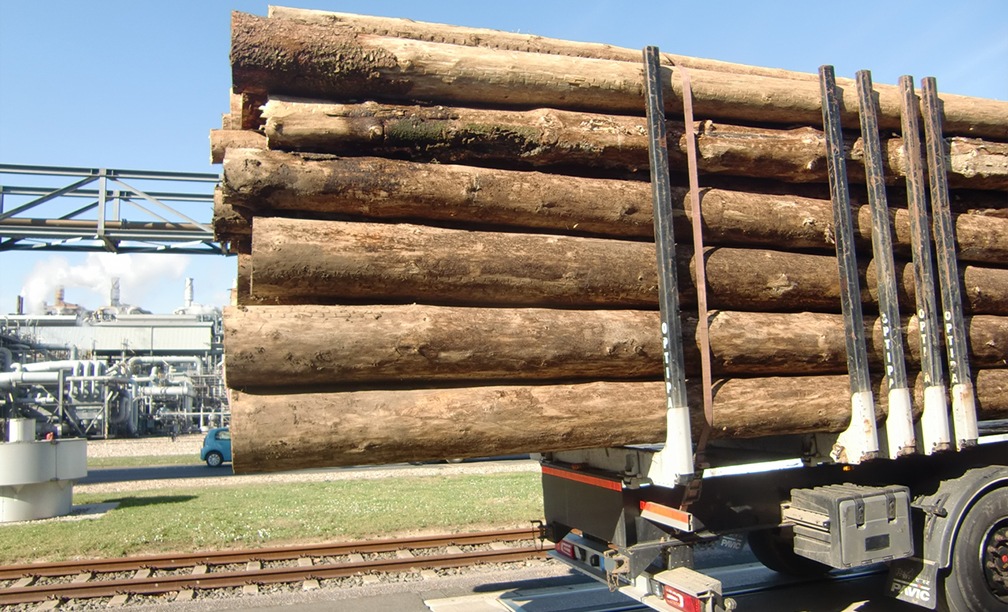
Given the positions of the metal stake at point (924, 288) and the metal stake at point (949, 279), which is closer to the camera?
the metal stake at point (924, 288)

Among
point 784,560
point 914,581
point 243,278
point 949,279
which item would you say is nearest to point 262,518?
point 243,278

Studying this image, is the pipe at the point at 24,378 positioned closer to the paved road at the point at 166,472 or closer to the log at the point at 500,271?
the paved road at the point at 166,472

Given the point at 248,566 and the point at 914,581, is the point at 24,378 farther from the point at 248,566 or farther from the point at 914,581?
the point at 914,581

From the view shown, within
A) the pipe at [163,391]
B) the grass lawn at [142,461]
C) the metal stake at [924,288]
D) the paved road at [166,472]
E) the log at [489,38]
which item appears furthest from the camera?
the pipe at [163,391]

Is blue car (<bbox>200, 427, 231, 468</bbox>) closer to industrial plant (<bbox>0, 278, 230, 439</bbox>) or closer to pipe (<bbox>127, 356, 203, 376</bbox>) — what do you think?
industrial plant (<bbox>0, 278, 230, 439</bbox>)

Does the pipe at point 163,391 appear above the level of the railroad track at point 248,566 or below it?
above

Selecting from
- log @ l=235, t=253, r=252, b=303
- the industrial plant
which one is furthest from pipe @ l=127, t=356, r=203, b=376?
log @ l=235, t=253, r=252, b=303

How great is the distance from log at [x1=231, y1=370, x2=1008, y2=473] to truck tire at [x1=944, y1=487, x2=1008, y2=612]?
136 cm

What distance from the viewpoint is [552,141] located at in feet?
16.9

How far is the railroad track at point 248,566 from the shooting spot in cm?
875

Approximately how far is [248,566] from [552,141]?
725cm

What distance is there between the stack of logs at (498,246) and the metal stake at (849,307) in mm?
145

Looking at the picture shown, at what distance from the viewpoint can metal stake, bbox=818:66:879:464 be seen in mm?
→ 5441

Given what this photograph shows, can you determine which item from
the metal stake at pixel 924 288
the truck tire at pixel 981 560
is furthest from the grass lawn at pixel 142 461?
the metal stake at pixel 924 288
